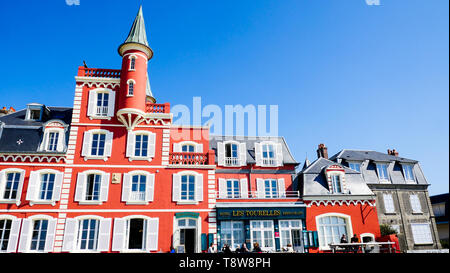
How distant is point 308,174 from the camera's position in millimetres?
26047

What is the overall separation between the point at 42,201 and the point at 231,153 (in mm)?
15211

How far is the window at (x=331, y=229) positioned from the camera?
2361 cm

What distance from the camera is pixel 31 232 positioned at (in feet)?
66.7

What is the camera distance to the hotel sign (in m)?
22.1

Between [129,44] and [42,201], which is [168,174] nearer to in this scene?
[42,201]

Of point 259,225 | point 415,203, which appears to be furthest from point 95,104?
point 415,203

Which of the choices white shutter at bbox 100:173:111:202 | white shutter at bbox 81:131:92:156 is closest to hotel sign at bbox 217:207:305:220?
white shutter at bbox 100:173:111:202

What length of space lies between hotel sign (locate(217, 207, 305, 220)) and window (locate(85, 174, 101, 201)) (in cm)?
877

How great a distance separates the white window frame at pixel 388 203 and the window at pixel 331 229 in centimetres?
718

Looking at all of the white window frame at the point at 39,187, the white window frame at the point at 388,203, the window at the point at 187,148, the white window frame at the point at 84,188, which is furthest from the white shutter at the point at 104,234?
the white window frame at the point at 388,203

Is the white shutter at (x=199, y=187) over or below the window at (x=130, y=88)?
below

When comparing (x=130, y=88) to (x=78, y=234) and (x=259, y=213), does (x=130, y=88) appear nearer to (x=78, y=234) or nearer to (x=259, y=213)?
(x=78, y=234)

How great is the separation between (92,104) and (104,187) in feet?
22.0

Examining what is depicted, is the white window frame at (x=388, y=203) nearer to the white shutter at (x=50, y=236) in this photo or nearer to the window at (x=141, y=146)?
the window at (x=141, y=146)
